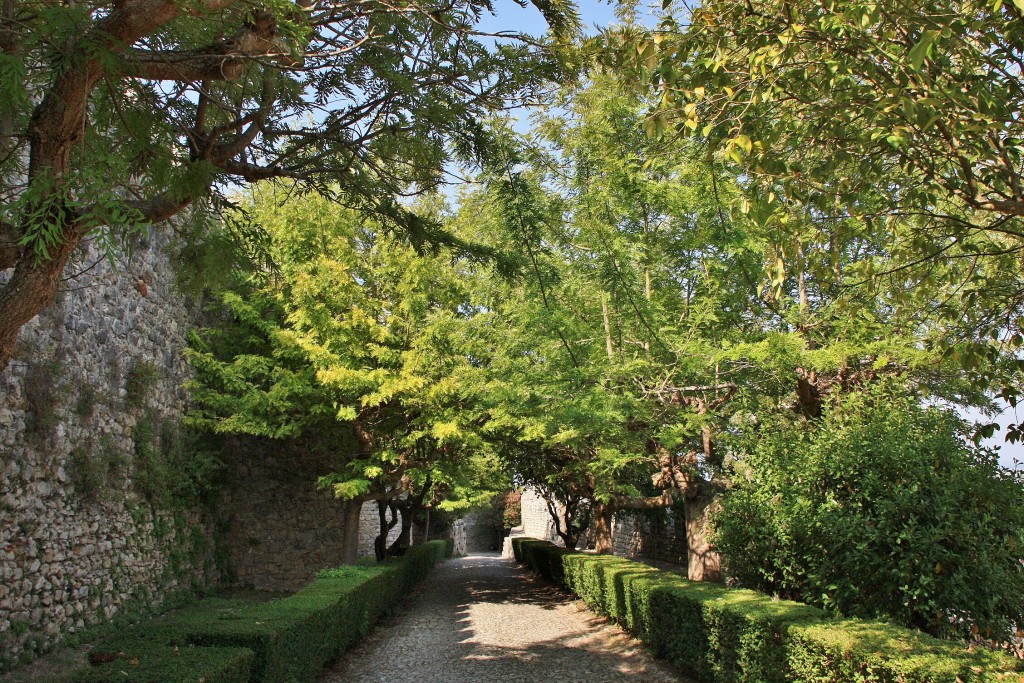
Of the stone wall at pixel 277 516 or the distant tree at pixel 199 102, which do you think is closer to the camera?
the distant tree at pixel 199 102

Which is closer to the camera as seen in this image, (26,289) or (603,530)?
(26,289)

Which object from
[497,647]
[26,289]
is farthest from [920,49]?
[497,647]

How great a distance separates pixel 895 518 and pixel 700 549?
195 inches

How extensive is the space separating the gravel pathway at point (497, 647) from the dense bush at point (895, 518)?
2184mm

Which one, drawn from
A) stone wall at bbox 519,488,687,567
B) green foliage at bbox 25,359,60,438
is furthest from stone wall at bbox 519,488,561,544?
green foliage at bbox 25,359,60,438

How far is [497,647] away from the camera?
9.33m

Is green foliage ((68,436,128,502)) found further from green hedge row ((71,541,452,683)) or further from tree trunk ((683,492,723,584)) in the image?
Result: tree trunk ((683,492,723,584))

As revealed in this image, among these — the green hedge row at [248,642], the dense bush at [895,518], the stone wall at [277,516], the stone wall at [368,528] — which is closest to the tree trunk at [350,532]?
the stone wall at [277,516]

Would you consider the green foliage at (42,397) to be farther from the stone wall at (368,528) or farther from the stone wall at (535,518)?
the stone wall at (535,518)

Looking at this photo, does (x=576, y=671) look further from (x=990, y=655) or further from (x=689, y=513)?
(x=990, y=655)

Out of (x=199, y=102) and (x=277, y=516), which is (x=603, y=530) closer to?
(x=277, y=516)

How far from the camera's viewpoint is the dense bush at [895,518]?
5500 millimetres

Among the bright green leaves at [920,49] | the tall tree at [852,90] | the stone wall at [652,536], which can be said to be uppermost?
the tall tree at [852,90]

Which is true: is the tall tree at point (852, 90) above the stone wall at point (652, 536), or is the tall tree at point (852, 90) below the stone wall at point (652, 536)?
above
